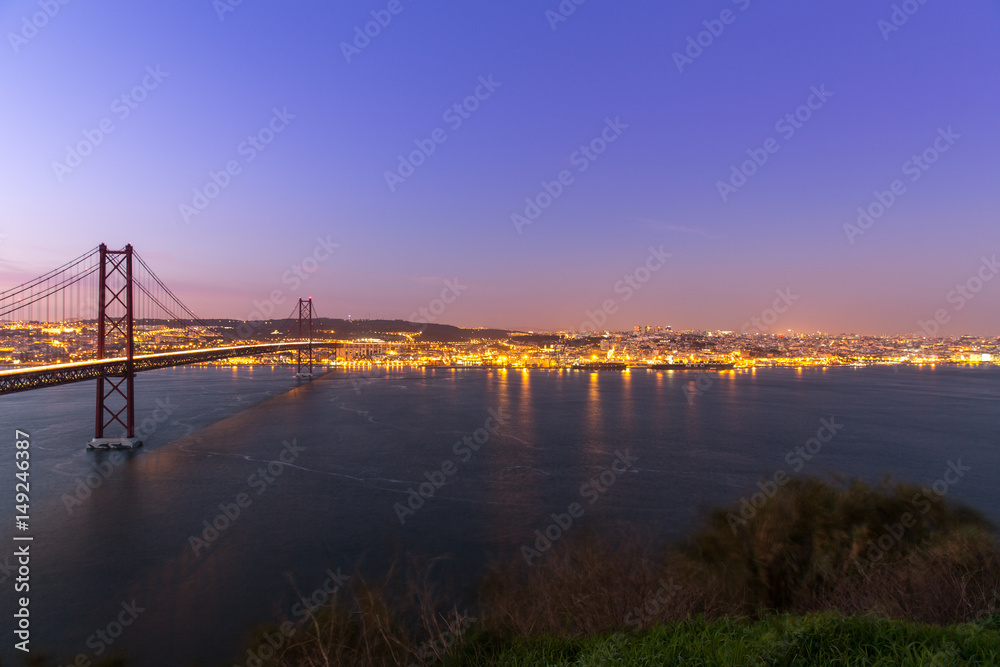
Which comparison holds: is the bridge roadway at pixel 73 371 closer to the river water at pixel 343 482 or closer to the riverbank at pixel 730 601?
the river water at pixel 343 482

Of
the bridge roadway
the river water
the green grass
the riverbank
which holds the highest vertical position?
the bridge roadway

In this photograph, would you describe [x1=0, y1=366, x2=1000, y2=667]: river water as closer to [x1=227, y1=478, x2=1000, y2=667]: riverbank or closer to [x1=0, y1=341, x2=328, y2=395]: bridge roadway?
[x1=227, y1=478, x2=1000, y2=667]: riverbank

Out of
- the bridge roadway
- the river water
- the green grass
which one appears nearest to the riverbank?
the green grass

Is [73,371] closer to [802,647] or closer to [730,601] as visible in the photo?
[730,601]

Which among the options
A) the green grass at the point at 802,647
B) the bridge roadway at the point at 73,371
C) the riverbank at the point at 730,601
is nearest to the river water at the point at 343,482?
the riverbank at the point at 730,601

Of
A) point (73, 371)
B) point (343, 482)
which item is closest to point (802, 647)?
point (343, 482)

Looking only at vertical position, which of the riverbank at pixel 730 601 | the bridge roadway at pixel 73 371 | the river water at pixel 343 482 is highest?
the bridge roadway at pixel 73 371

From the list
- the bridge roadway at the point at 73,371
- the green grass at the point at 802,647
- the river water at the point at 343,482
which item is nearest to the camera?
the green grass at the point at 802,647

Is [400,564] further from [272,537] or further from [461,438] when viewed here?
[461,438]
